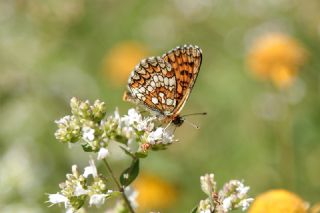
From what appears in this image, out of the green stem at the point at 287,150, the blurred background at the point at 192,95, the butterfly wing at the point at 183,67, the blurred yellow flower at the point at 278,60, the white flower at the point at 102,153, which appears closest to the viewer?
the white flower at the point at 102,153

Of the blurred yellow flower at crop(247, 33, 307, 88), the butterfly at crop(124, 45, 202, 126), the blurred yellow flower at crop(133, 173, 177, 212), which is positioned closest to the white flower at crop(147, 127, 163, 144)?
the butterfly at crop(124, 45, 202, 126)

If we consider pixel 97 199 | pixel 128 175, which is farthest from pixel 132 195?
pixel 97 199

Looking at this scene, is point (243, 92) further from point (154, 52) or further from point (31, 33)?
point (31, 33)

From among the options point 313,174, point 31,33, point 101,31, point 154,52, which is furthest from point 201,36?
point 313,174

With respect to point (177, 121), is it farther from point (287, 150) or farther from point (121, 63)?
point (121, 63)

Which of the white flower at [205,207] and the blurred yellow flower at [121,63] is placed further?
the blurred yellow flower at [121,63]

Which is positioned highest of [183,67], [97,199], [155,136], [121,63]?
[121,63]

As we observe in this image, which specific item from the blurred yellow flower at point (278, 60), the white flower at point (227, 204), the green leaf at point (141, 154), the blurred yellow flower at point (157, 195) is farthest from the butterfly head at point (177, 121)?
the blurred yellow flower at point (278, 60)

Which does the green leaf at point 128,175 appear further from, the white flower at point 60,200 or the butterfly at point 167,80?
the butterfly at point 167,80
